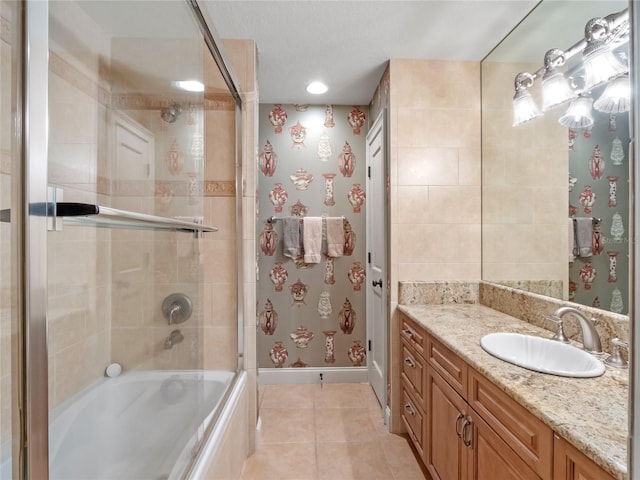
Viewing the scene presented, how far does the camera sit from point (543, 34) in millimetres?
1588

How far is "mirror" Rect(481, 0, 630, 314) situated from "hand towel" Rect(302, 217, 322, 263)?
4.09 ft

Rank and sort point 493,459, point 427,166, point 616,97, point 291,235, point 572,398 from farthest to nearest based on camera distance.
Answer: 1. point 291,235
2. point 427,166
3. point 616,97
4. point 493,459
5. point 572,398

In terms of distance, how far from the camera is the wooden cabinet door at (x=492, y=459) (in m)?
0.91

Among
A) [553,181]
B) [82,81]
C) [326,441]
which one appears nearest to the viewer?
[82,81]

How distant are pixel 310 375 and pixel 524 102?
A: 8.17ft

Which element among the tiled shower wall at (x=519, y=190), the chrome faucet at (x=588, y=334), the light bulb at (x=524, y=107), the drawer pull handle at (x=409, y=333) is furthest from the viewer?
the drawer pull handle at (x=409, y=333)

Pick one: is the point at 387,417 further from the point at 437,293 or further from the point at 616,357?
the point at 616,357

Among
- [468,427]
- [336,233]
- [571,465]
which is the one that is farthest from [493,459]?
[336,233]

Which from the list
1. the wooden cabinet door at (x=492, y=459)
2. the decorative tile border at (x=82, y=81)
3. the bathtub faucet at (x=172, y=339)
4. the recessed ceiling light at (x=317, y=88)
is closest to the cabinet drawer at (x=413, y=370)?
the wooden cabinet door at (x=492, y=459)

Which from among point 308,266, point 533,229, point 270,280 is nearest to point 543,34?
point 533,229

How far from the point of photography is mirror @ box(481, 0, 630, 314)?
1.19 m

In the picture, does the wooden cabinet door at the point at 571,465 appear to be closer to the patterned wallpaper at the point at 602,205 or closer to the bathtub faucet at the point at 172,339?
the patterned wallpaper at the point at 602,205

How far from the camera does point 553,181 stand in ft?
5.05

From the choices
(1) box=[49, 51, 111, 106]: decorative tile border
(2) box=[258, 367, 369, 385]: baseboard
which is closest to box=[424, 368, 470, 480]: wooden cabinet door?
(2) box=[258, 367, 369, 385]: baseboard
